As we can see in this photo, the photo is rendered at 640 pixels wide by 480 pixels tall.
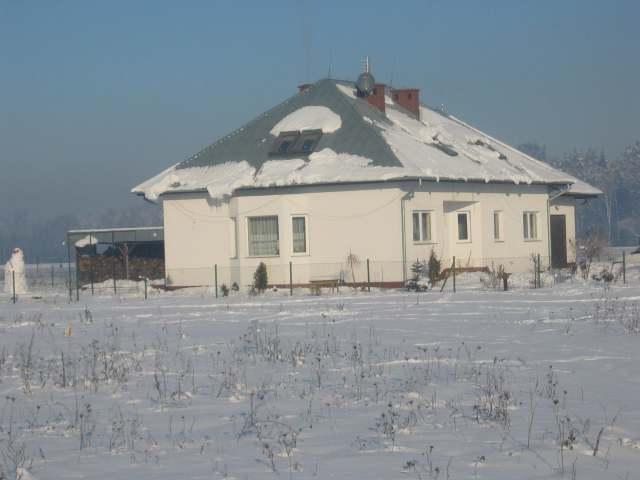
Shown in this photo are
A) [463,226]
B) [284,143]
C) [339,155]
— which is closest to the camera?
[339,155]

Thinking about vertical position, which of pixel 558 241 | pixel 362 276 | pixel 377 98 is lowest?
pixel 362 276

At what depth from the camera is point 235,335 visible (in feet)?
62.8

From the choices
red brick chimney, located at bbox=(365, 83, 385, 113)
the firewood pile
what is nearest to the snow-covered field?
red brick chimney, located at bbox=(365, 83, 385, 113)

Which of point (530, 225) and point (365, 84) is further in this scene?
point (530, 225)

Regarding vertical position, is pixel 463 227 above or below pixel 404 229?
above

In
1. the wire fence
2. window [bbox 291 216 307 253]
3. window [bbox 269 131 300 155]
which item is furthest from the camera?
window [bbox 269 131 300 155]

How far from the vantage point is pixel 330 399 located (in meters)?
11.4

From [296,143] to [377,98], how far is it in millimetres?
4526

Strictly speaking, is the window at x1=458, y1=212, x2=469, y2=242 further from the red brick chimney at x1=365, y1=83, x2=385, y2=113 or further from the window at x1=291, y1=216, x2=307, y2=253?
the window at x1=291, y1=216, x2=307, y2=253

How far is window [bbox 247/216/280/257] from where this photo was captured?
34.9 m

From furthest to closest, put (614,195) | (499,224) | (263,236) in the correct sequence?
(614,195) < (499,224) < (263,236)

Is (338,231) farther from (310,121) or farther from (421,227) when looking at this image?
Result: (310,121)

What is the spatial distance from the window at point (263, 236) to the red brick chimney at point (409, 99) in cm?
932

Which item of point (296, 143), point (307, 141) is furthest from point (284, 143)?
point (307, 141)
